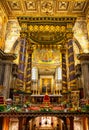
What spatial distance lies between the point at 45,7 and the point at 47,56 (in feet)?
15.4

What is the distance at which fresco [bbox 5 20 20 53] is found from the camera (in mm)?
14486

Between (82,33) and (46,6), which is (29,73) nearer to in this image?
(82,33)

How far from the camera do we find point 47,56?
16.8 meters

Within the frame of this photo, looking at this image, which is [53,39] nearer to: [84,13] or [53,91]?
[84,13]

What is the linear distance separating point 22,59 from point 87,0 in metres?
7.26

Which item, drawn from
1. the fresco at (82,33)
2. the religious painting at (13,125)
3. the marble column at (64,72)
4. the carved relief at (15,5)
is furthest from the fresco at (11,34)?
the religious painting at (13,125)

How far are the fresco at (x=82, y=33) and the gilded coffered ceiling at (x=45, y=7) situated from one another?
3.20 ft

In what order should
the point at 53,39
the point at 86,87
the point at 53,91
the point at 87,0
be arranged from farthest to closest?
the point at 53,91 < the point at 53,39 < the point at 87,0 < the point at 86,87

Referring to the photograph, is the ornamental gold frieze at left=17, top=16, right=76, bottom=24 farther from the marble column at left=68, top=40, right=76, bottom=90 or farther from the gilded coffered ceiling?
the marble column at left=68, top=40, right=76, bottom=90

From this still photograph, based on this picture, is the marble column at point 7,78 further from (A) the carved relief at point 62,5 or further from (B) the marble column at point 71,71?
(A) the carved relief at point 62,5

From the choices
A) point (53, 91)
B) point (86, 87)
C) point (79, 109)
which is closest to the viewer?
point (79, 109)

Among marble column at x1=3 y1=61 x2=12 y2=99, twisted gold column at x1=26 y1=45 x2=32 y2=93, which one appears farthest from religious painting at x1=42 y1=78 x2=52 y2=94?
marble column at x1=3 y1=61 x2=12 y2=99

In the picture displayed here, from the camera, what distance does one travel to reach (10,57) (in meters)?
12.7

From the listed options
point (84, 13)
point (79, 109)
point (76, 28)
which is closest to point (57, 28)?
point (76, 28)
